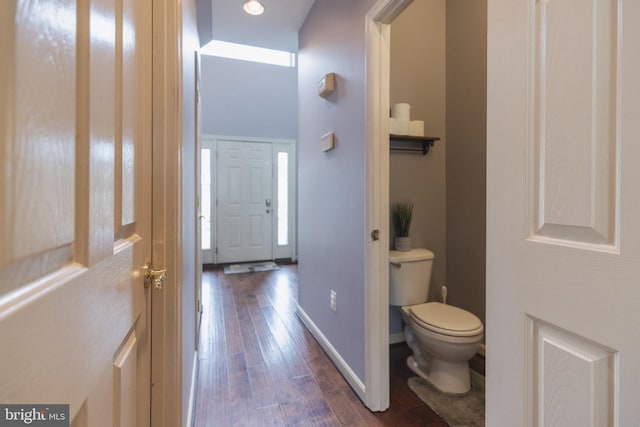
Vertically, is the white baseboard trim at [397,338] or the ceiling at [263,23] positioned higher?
the ceiling at [263,23]

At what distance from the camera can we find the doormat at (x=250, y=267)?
14.0 ft

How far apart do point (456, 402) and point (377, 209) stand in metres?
1.15

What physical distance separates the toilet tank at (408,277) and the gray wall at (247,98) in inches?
118

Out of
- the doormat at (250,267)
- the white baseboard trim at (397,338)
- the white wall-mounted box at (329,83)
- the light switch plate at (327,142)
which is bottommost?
the white baseboard trim at (397,338)

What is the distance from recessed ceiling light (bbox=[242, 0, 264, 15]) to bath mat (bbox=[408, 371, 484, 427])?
279 cm

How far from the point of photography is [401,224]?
2.07 meters

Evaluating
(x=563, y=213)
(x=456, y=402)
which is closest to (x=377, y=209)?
(x=563, y=213)

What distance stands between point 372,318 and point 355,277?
9.7 inches

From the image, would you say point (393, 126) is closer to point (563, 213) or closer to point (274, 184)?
point (563, 213)

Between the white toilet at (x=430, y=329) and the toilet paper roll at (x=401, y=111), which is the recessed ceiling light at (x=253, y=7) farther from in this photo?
the white toilet at (x=430, y=329)

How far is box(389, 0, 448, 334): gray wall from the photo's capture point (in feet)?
7.02

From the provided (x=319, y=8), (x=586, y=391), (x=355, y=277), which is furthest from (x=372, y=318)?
(x=319, y=8)

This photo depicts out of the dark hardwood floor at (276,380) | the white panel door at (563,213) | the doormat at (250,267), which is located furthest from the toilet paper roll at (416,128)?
the doormat at (250,267)

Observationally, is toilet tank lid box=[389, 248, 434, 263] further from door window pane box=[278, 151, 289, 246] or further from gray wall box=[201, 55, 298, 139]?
door window pane box=[278, 151, 289, 246]
